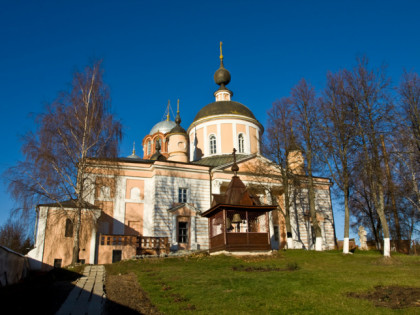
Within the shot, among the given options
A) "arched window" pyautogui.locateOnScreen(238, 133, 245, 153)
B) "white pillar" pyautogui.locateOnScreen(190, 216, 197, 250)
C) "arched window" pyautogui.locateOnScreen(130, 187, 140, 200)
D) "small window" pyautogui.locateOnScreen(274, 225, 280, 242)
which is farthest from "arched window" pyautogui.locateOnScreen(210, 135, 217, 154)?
"arched window" pyautogui.locateOnScreen(130, 187, 140, 200)

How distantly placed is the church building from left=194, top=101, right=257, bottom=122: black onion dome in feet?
0.30

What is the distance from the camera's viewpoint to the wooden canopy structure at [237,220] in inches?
682

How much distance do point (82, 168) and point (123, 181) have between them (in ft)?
25.6

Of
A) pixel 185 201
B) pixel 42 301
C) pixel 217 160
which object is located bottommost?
pixel 42 301

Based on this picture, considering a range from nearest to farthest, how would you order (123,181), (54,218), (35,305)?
(35,305) → (54,218) → (123,181)

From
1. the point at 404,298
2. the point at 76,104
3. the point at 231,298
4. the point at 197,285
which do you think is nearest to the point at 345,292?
the point at 404,298

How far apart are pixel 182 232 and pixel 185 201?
225cm

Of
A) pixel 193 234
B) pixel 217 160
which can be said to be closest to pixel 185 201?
pixel 193 234

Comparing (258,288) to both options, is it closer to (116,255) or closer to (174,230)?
(116,255)

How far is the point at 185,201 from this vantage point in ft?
82.2

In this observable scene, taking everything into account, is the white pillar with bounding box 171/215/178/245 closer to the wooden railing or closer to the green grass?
the wooden railing

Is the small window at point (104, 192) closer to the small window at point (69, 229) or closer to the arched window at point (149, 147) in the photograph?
the small window at point (69, 229)

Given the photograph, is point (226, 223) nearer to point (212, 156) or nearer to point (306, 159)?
point (306, 159)

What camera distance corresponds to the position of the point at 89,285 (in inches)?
383
